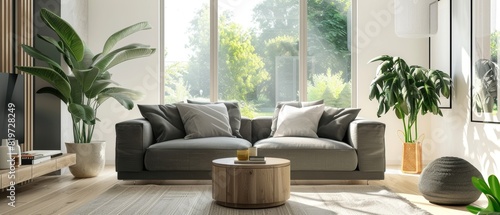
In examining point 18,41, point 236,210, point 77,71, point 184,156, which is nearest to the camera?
point 236,210

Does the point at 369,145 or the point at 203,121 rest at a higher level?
the point at 203,121

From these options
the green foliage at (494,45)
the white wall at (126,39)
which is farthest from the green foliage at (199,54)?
the green foliage at (494,45)

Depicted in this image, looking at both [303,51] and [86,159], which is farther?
[303,51]

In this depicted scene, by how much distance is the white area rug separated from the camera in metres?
3.76

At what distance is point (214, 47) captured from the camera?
6.66 metres

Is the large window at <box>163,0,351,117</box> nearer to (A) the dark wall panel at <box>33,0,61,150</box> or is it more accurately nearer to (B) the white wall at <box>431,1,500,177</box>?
(B) the white wall at <box>431,1,500,177</box>

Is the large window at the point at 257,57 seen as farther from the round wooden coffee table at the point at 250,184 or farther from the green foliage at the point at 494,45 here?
the round wooden coffee table at the point at 250,184

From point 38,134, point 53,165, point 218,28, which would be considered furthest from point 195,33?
point 53,165

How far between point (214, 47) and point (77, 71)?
1931 millimetres

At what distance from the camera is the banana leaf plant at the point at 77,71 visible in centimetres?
498

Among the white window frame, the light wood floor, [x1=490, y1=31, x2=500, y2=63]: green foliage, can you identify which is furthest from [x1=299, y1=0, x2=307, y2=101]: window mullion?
[x1=490, y1=31, x2=500, y2=63]: green foliage

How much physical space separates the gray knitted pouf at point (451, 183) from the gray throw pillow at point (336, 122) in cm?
128

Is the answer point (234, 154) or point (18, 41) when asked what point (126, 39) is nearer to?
point (18, 41)

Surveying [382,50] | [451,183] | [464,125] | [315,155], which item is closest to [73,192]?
[315,155]
